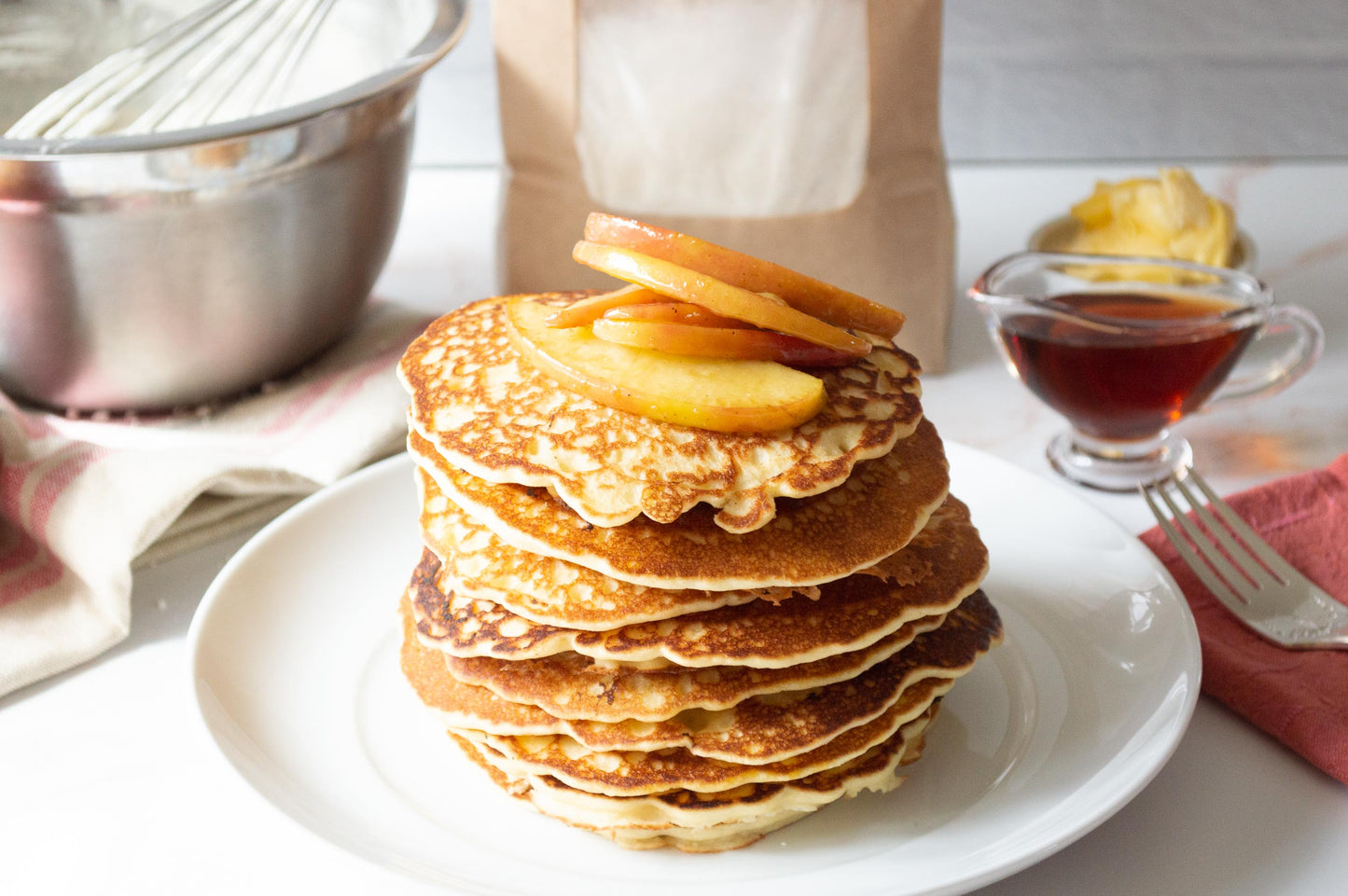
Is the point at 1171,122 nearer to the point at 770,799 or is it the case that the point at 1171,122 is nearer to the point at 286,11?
the point at 286,11

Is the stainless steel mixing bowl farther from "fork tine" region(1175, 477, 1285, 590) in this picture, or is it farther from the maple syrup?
"fork tine" region(1175, 477, 1285, 590)

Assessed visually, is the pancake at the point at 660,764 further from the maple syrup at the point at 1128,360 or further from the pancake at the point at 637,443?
the maple syrup at the point at 1128,360

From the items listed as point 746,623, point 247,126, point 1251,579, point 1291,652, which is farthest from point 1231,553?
point 247,126

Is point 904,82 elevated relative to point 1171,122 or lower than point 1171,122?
elevated

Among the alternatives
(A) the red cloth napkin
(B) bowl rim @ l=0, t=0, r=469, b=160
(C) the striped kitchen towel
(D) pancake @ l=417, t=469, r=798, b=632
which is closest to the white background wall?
(B) bowl rim @ l=0, t=0, r=469, b=160

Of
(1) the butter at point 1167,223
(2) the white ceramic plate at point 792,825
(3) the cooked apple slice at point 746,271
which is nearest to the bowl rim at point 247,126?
(2) the white ceramic plate at point 792,825

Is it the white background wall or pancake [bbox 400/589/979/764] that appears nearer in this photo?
pancake [bbox 400/589/979/764]

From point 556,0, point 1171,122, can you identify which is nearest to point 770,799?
point 556,0
